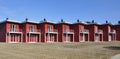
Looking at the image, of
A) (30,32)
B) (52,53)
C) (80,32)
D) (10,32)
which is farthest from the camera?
(80,32)

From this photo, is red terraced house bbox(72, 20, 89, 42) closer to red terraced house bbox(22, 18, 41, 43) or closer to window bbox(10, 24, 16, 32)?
red terraced house bbox(22, 18, 41, 43)

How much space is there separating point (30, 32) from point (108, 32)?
78.0 feet

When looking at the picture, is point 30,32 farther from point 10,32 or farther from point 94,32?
point 94,32

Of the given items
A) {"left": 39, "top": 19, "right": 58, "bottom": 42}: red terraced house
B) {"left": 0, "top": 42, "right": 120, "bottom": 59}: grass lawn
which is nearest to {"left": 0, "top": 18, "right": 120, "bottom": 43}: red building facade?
{"left": 39, "top": 19, "right": 58, "bottom": 42}: red terraced house

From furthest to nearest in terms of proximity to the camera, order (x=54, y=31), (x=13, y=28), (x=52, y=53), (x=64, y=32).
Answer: (x=64, y=32), (x=54, y=31), (x=13, y=28), (x=52, y=53)

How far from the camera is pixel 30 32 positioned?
50844mm

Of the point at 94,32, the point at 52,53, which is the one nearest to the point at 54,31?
Result: the point at 94,32

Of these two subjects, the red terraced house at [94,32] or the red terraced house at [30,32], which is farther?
the red terraced house at [94,32]

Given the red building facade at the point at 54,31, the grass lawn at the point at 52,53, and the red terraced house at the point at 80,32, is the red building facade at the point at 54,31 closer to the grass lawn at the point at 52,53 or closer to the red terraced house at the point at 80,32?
the red terraced house at the point at 80,32

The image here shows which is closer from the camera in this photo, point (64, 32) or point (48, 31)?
point (48, 31)

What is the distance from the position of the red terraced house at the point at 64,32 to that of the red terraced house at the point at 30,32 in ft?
19.2

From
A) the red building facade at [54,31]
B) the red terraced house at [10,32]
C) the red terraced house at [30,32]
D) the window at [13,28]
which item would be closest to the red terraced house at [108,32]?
the red building facade at [54,31]

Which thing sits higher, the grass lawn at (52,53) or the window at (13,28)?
the window at (13,28)

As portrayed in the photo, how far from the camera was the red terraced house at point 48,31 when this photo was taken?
174ft
